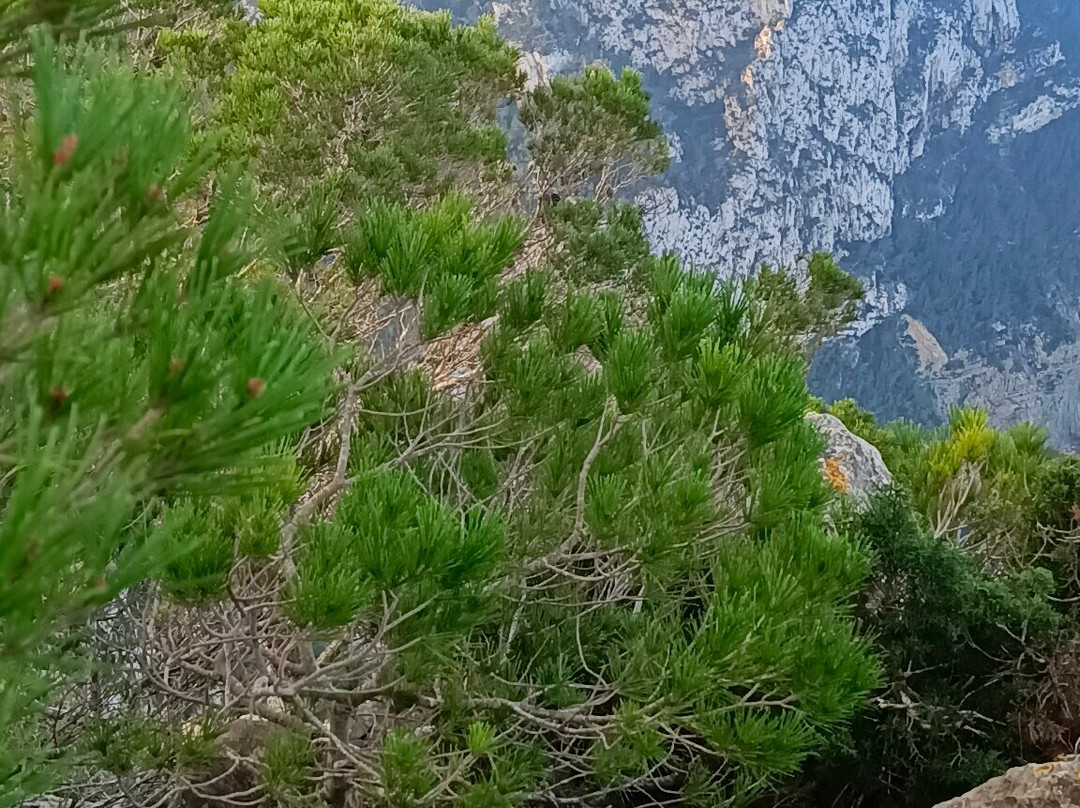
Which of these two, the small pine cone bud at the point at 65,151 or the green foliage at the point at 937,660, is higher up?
the small pine cone bud at the point at 65,151

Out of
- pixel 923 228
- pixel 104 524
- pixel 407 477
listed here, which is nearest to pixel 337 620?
pixel 407 477

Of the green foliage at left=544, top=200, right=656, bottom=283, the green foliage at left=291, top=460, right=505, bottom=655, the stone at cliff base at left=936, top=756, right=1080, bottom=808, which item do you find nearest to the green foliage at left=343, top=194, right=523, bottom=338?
the green foliage at left=291, top=460, right=505, bottom=655

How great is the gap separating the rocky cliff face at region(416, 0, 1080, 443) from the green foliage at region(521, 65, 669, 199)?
38.5 ft

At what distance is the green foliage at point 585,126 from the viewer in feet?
10.2

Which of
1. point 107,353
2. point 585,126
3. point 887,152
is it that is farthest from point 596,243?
point 887,152

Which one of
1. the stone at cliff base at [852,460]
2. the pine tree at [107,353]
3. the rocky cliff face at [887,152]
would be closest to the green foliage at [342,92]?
the pine tree at [107,353]

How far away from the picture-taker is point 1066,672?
2525 millimetres

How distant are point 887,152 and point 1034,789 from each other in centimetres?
1680

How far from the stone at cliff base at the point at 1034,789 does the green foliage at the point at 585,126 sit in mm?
2515

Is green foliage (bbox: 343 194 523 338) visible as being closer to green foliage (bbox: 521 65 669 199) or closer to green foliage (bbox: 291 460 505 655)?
green foliage (bbox: 291 460 505 655)

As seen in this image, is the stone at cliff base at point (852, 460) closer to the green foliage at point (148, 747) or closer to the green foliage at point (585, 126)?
the green foliage at point (585, 126)

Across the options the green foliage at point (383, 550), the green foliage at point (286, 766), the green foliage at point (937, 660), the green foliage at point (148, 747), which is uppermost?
the green foliage at point (383, 550)

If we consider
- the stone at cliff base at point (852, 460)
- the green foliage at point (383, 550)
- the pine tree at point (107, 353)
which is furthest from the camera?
the stone at cliff base at point (852, 460)

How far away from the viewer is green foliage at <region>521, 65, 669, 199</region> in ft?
10.2
